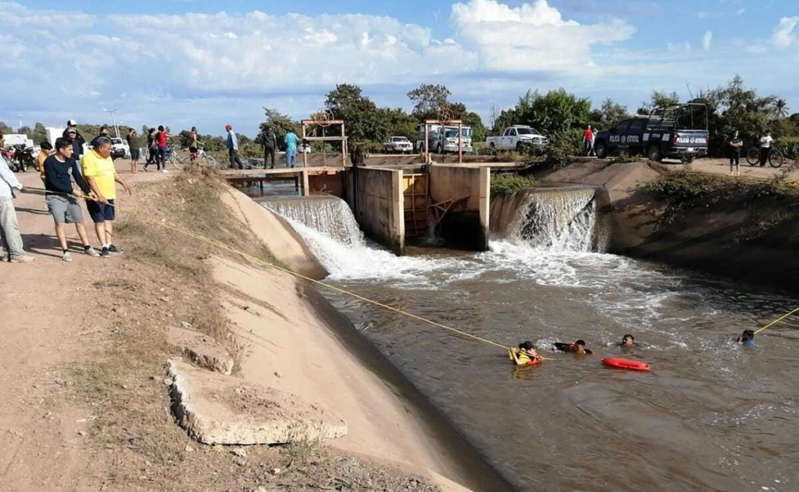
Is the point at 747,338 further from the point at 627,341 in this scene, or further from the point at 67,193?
the point at 67,193

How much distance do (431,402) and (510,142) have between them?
965 inches

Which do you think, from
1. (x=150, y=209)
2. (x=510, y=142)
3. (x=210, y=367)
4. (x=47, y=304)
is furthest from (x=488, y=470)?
(x=510, y=142)

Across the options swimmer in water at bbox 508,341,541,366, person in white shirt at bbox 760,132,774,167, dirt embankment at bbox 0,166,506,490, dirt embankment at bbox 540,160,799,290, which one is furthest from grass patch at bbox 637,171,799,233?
dirt embankment at bbox 0,166,506,490

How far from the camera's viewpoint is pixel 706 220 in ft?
51.1

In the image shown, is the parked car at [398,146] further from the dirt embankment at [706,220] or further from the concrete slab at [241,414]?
the concrete slab at [241,414]

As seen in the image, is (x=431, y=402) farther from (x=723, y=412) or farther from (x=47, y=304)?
(x=47, y=304)

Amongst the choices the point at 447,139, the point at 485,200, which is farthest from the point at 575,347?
the point at 447,139

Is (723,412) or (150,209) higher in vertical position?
(150,209)

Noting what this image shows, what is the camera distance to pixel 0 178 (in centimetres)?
693

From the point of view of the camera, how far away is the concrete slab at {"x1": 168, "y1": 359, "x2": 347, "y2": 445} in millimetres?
3635

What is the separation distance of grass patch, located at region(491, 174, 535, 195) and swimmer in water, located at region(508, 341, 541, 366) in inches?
456

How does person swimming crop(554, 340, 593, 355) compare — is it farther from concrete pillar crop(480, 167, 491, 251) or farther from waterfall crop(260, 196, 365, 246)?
waterfall crop(260, 196, 365, 246)

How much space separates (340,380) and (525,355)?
11.2 ft

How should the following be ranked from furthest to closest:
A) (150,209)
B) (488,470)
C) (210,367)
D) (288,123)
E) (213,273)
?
(288,123), (150,209), (213,273), (488,470), (210,367)
